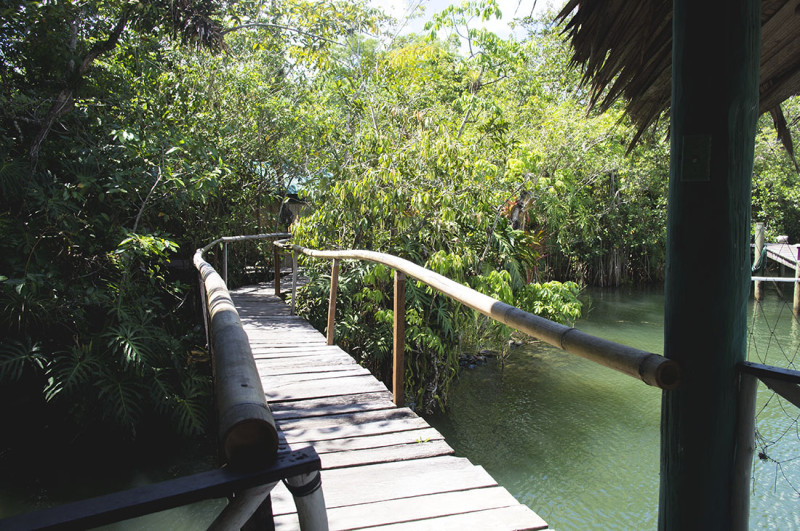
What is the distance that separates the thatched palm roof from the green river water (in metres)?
2.29

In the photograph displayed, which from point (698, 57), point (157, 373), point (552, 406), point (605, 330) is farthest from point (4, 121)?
point (605, 330)

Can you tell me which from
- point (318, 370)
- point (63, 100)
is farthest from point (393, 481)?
point (63, 100)

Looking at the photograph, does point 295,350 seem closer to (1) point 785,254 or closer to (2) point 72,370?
(2) point 72,370

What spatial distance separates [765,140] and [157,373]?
57.9 ft

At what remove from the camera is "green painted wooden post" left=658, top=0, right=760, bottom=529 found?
126 cm

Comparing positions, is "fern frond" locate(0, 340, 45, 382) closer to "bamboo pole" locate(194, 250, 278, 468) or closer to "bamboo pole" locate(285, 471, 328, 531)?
"bamboo pole" locate(194, 250, 278, 468)

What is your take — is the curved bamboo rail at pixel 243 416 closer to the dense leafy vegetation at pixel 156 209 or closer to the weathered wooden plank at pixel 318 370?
the weathered wooden plank at pixel 318 370

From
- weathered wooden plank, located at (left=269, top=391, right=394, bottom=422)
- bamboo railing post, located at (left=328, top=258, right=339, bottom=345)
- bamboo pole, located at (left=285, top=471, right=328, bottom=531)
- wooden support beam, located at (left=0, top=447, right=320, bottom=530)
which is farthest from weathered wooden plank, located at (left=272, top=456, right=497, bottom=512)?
bamboo railing post, located at (left=328, top=258, right=339, bottom=345)

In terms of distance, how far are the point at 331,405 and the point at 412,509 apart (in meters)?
1.25

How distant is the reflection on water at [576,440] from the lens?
5.04 m

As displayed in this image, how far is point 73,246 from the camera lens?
18.4 feet

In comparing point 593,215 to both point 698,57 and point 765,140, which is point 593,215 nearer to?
point 765,140

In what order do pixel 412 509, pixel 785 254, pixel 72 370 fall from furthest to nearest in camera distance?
pixel 785 254
pixel 72 370
pixel 412 509

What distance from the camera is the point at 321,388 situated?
11.6 ft
